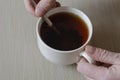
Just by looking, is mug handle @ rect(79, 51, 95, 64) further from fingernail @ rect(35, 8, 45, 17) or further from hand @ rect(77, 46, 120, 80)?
fingernail @ rect(35, 8, 45, 17)

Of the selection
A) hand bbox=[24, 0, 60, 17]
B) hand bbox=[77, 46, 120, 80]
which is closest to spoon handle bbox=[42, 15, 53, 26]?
hand bbox=[24, 0, 60, 17]

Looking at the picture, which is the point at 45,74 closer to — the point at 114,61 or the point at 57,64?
the point at 57,64

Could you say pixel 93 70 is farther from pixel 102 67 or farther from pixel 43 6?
pixel 43 6

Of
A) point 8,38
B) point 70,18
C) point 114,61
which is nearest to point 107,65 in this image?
point 114,61

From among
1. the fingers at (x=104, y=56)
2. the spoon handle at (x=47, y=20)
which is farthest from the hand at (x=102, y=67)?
the spoon handle at (x=47, y=20)

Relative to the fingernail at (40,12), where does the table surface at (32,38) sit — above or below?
below

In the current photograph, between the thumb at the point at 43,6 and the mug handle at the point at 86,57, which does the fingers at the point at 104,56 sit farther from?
the thumb at the point at 43,6
